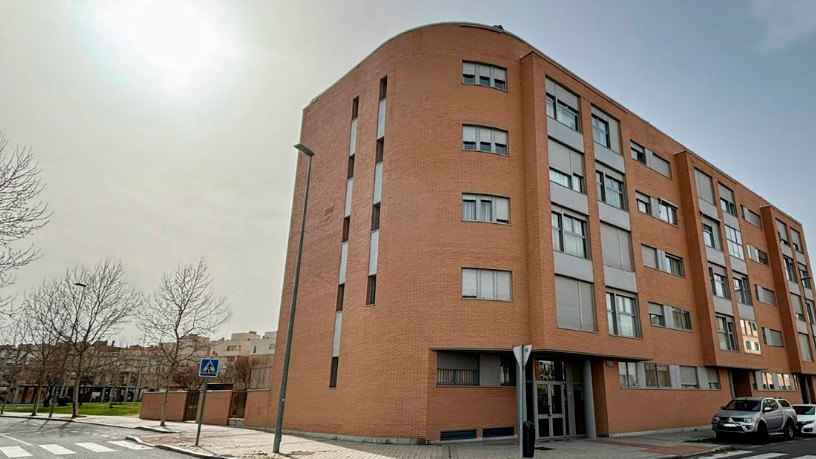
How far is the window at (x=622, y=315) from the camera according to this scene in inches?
781

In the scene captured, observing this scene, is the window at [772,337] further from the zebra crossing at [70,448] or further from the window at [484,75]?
the zebra crossing at [70,448]

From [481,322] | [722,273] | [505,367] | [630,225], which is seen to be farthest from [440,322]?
[722,273]

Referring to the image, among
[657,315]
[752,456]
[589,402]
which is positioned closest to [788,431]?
[657,315]

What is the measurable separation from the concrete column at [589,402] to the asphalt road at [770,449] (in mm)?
3945

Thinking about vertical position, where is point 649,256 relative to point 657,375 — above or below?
above

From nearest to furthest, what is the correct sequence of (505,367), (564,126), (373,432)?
(373,432)
(505,367)
(564,126)

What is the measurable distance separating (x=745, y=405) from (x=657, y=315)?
17.5 feet

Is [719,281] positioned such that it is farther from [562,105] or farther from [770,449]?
[562,105]

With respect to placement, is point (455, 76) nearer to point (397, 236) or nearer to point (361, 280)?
point (397, 236)

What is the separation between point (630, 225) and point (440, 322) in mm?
11712

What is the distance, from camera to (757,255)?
3391cm

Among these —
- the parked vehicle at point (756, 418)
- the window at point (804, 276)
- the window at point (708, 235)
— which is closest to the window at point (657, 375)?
the parked vehicle at point (756, 418)

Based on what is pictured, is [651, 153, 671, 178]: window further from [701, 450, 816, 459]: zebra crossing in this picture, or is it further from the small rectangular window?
[701, 450, 816, 459]: zebra crossing

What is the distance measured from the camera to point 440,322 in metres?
16.5
